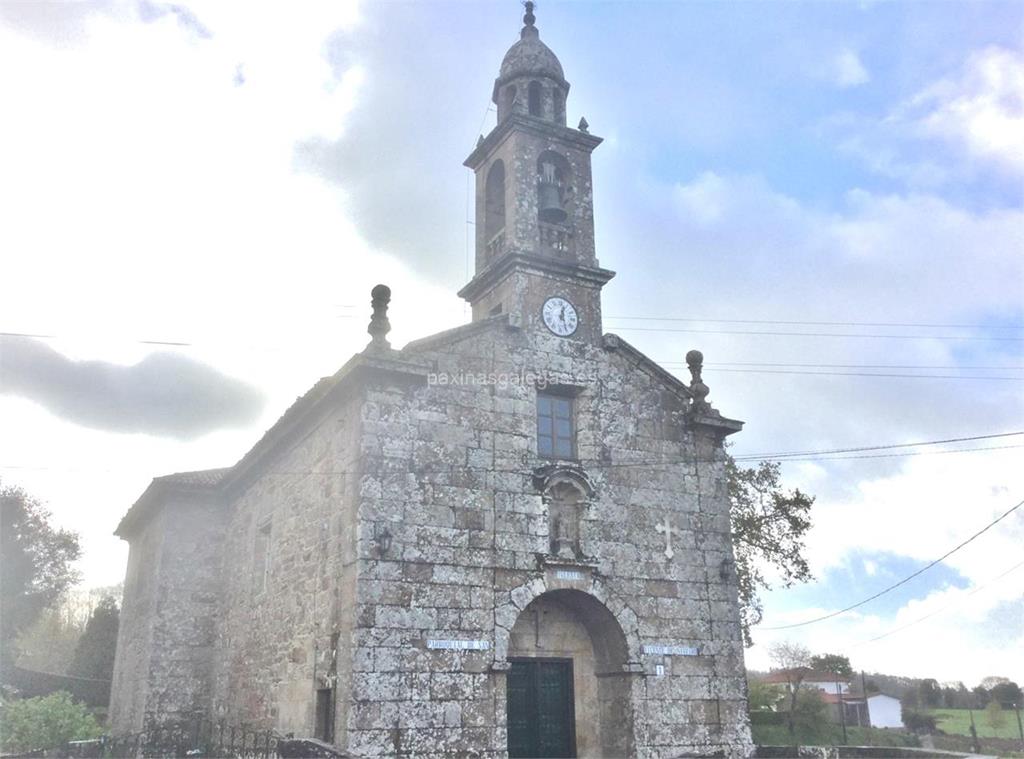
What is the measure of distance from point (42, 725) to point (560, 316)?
12.8 meters

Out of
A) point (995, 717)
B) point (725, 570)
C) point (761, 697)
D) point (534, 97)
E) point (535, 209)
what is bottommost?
point (995, 717)

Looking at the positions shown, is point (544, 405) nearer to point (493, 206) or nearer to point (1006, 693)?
point (493, 206)

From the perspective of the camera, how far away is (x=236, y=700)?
682 inches

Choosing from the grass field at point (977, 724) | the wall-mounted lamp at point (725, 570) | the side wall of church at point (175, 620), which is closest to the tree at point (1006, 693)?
the grass field at point (977, 724)

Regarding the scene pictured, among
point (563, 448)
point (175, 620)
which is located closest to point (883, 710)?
point (175, 620)

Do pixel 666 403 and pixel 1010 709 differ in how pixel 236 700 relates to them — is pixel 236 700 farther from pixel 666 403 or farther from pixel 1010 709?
pixel 1010 709

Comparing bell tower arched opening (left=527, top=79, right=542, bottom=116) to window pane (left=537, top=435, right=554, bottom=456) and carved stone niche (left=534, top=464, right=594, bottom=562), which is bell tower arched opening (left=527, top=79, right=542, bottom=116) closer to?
window pane (left=537, top=435, right=554, bottom=456)

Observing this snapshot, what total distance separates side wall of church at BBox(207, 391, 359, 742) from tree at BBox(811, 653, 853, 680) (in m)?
33.4

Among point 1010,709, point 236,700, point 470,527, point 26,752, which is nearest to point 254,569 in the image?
point 236,700

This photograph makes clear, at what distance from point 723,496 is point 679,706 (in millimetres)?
3812

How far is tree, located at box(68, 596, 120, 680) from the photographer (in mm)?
32188

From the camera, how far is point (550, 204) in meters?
16.2

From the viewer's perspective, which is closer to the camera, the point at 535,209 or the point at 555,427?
the point at 555,427

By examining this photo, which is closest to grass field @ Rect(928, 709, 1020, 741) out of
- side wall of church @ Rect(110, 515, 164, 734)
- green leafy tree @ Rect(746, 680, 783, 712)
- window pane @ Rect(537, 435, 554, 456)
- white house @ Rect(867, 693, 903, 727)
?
white house @ Rect(867, 693, 903, 727)
